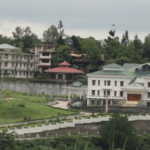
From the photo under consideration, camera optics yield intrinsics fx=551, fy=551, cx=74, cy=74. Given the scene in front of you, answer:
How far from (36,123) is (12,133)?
24.1 ft

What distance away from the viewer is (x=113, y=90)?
219ft

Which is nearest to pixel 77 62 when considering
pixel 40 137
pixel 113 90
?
pixel 113 90

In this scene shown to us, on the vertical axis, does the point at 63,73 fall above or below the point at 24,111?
above

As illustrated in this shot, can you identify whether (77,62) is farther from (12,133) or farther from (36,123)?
(12,133)

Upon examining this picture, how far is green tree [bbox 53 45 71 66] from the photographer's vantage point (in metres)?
90.9

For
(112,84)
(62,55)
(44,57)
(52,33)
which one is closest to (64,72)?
(62,55)

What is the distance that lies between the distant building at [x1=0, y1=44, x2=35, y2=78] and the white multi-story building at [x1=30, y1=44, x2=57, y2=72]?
1.36 m

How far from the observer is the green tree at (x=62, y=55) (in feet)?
298

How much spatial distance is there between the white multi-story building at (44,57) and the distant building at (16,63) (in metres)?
1.36

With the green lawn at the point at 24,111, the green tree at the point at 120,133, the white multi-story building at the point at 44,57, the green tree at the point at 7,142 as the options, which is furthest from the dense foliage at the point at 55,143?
the white multi-story building at the point at 44,57

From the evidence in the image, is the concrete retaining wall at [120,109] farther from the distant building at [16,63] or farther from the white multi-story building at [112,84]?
the distant building at [16,63]

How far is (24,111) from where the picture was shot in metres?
53.4

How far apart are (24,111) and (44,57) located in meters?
41.6

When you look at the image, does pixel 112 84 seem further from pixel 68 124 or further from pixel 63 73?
pixel 63 73
